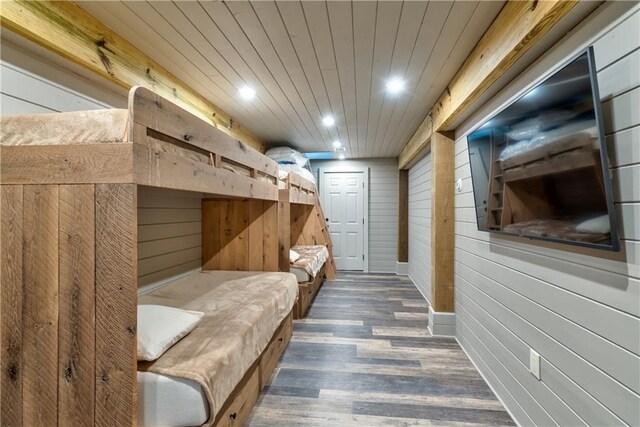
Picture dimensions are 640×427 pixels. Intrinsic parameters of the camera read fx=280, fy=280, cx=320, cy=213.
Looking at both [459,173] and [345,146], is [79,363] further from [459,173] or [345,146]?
[345,146]

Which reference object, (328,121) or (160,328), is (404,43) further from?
(160,328)

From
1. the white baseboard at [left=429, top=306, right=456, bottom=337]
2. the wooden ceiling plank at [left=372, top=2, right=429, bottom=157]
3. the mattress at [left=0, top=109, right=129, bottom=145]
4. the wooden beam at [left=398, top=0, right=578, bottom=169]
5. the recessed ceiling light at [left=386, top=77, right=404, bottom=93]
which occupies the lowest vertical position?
the white baseboard at [left=429, top=306, right=456, bottom=337]

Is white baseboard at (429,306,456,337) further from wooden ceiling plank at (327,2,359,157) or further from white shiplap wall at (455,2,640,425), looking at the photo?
wooden ceiling plank at (327,2,359,157)

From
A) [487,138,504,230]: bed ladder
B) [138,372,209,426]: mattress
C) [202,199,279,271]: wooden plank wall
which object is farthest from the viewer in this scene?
[202,199,279,271]: wooden plank wall

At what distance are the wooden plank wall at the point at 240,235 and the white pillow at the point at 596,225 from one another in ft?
6.68

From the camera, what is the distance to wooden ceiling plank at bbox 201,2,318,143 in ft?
4.60

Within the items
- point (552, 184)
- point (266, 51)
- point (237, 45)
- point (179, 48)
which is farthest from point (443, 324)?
point (179, 48)

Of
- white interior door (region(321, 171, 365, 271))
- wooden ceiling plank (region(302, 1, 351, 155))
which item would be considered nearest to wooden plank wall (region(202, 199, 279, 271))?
wooden ceiling plank (region(302, 1, 351, 155))

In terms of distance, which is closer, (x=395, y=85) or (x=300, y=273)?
(x=395, y=85)

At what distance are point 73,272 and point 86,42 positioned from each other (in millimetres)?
1236

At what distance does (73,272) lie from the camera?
0.91 meters

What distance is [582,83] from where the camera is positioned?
961mm

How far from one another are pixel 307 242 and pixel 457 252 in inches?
100

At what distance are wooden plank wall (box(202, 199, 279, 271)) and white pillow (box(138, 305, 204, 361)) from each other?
117cm
